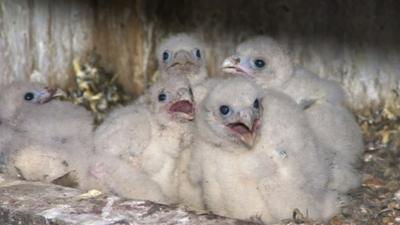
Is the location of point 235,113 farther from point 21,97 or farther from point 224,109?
point 21,97

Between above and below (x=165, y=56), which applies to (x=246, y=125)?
below

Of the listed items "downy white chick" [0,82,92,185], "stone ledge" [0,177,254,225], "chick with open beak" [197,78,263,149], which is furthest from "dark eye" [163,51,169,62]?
"stone ledge" [0,177,254,225]

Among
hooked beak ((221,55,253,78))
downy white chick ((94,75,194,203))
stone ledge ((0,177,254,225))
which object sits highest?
hooked beak ((221,55,253,78))

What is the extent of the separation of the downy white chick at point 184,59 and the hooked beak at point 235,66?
37 centimetres

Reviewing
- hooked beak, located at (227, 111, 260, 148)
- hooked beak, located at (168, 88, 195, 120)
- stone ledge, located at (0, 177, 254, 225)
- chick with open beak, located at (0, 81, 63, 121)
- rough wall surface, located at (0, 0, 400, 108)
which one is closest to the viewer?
stone ledge, located at (0, 177, 254, 225)

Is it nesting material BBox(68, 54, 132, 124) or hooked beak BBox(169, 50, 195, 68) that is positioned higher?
hooked beak BBox(169, 50, 195, 68)

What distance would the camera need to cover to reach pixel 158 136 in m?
6.12

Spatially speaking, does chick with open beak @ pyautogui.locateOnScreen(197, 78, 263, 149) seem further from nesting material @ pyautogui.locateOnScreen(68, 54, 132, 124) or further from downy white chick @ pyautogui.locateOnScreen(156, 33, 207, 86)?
nesting material @ pyautogui.locateOnScreen(68, 54, 132, 124)

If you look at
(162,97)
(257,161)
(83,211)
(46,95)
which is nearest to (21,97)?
(46,95)

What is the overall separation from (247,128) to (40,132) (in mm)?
1284

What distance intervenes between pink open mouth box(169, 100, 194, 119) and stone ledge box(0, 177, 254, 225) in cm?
99

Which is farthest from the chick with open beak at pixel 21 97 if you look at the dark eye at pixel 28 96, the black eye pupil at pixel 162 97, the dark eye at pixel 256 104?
the dark eye at pixel 256 104

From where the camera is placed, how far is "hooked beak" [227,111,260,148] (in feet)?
18.0

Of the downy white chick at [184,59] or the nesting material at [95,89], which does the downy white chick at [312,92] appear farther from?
the nesting material at [95,89]
